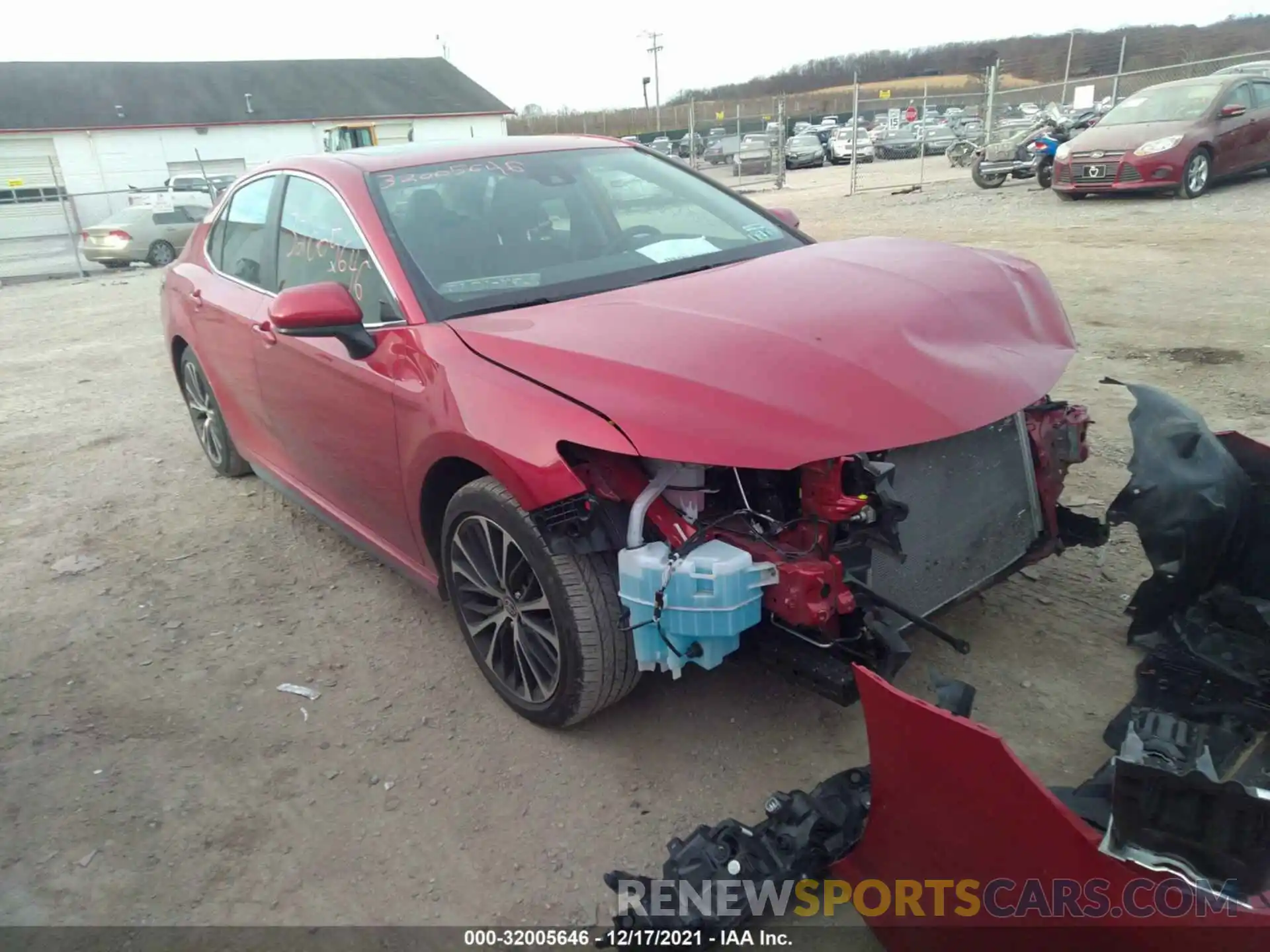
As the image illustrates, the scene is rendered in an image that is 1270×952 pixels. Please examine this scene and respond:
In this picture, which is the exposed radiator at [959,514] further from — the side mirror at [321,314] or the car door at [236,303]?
the car door at [236,303]

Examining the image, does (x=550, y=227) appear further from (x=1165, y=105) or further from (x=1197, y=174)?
(x=1165, y=105)

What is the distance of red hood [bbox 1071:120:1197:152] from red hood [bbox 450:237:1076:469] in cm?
1205

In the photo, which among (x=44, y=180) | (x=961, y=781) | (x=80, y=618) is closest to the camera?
(x=961, y=781)

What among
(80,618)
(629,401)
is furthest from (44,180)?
(629,401)

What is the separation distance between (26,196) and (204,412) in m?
24.9

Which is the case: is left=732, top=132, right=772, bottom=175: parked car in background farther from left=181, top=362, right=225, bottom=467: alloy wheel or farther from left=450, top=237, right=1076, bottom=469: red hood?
left=450, top=237, right=1076, bottom=469: red hood

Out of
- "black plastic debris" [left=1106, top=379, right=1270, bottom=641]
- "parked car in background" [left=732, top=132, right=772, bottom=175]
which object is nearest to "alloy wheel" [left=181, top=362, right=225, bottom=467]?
"black plastic debris" [left=1106, top=379, right=1270, bottom=641]

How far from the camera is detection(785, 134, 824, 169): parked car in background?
32.4m

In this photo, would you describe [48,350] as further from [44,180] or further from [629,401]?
[44,180]

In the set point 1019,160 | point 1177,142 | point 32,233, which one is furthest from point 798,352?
point 32,233

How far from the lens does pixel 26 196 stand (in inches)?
960

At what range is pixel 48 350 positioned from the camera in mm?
9766

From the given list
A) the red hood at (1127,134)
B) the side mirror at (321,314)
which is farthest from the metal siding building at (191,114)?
the side mirror at (321,314)

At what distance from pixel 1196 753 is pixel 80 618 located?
13.4 ft
